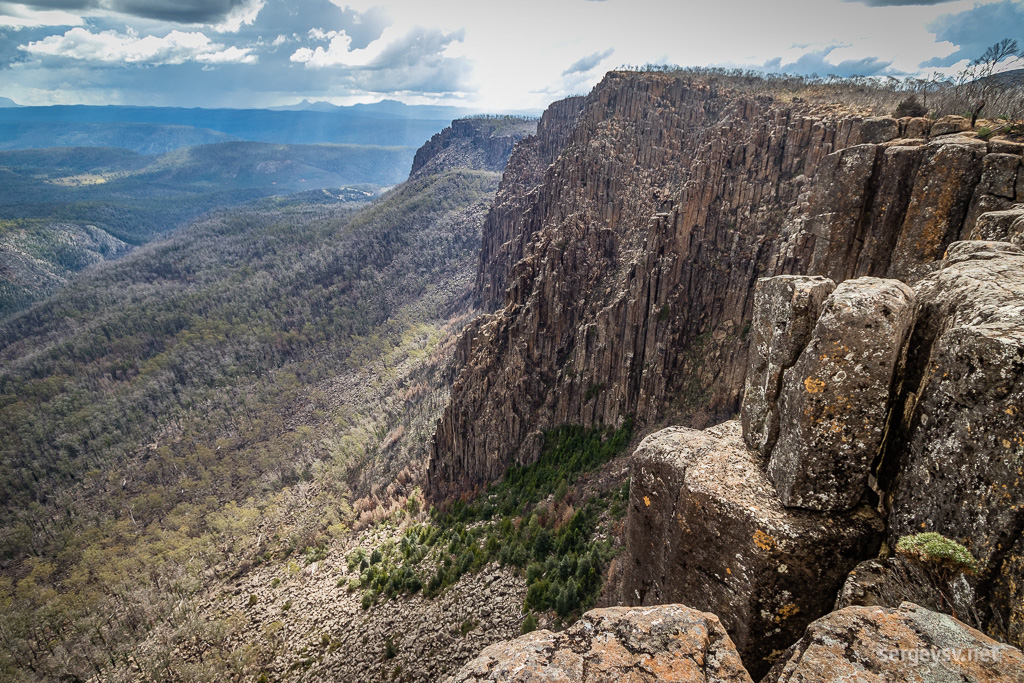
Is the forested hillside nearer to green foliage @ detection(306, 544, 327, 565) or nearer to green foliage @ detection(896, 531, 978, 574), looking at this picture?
green foliage @ detection(306, 544, 327, 565)

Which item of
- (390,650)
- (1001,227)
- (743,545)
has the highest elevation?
(1001,227)

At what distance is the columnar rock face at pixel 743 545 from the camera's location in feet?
34.8

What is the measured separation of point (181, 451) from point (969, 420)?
159m

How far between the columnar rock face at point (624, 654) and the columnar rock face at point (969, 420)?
14.9 ft

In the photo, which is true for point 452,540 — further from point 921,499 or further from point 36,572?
point 36,572

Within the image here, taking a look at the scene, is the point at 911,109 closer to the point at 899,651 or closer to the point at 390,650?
the point at 899,651

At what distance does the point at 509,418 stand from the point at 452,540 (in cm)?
2118

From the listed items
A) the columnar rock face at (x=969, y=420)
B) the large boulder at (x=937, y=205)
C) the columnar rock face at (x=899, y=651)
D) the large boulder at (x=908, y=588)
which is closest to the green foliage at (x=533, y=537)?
the large boulder at (x=908, y=588)

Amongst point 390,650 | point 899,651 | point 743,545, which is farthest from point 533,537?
point 899,651

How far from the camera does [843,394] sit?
10.4 m

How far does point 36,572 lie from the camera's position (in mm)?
87188

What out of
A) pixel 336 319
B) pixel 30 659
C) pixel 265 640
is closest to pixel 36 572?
pixel 30 659

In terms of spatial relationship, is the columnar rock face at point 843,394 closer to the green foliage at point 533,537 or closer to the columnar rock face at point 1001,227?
the columnar rock face at point 1001,227

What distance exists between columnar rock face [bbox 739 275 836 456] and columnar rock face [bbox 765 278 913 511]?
102 cm
